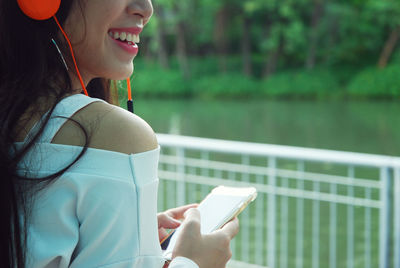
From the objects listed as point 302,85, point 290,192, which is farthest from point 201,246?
point 302,85

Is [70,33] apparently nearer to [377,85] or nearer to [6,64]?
[6,64]

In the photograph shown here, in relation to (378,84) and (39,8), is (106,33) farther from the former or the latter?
(378,84)

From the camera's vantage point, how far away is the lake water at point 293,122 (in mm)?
10878

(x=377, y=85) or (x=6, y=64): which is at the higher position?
(x=6, y=64)

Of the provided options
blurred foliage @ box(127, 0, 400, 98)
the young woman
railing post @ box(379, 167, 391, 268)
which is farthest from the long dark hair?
blurred foliage @ box(127, 0, 400, 98)

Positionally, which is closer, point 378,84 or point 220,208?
point 220,208

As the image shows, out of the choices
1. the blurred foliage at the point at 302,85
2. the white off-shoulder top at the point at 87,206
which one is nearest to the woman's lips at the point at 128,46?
the white off-shoulder top at the point at 87,206

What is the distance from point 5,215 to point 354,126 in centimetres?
1259

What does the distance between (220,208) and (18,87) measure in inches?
13.0

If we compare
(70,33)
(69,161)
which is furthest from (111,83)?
(69,161)

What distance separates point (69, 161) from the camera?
0.56 meters

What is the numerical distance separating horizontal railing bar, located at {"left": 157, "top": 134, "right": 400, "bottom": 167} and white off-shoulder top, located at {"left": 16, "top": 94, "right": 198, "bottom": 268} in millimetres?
1541

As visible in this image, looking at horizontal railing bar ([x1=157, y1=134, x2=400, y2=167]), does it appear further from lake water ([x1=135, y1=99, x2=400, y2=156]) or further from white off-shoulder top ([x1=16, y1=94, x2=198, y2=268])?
lake water ([x1=135, y1=99, x2=400, y2=156])

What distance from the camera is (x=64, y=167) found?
0.56 m
